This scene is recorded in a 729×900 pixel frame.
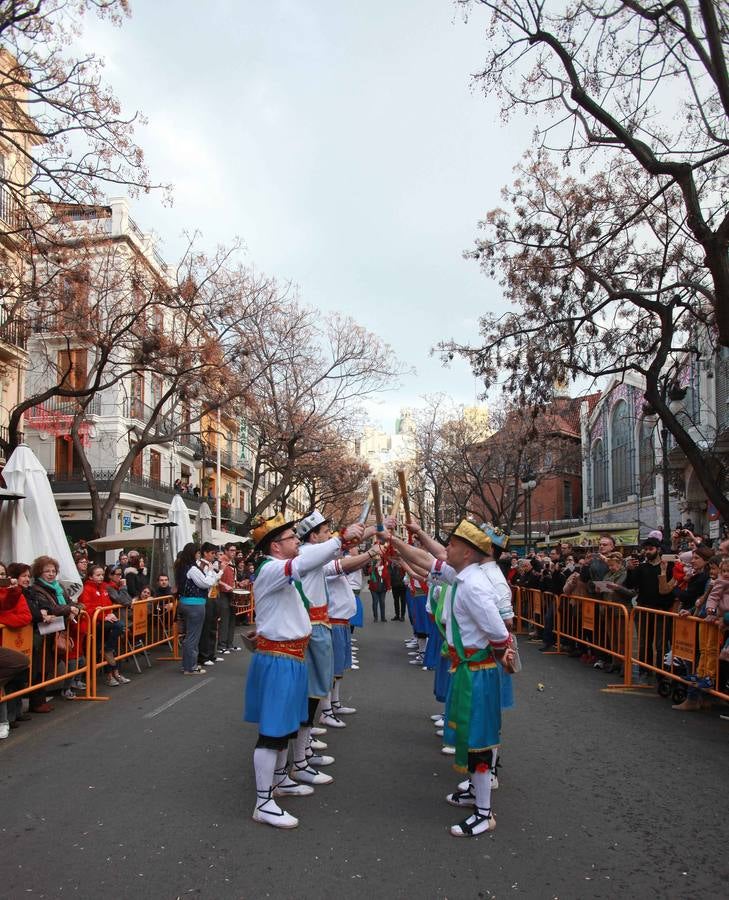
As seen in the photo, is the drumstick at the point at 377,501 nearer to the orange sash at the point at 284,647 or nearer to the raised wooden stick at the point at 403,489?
the raised wooden stick at the point at 403,489

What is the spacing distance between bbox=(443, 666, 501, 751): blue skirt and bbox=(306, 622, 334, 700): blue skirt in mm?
1674

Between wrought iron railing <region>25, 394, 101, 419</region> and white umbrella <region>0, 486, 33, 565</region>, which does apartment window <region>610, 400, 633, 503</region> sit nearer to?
wrought iron railing <region>25, 394, 101, 419</region>

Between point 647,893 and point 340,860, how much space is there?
160cm

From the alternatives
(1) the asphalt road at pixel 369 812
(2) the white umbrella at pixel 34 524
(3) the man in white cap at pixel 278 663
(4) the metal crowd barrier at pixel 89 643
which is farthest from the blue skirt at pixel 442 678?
(2) the white umbrella at pixel 34 524

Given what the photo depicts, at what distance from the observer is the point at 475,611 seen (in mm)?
4805

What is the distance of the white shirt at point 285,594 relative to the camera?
15.9 feet

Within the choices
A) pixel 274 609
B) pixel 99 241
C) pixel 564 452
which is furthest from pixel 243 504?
pixel 274 609

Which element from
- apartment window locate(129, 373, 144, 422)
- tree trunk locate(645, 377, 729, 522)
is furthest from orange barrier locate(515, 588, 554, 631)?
apartment window locate(129, 373, 144, 422)

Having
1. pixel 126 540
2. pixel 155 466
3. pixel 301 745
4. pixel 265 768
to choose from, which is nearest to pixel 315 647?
pixel 301 745

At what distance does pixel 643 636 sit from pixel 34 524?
7935mm

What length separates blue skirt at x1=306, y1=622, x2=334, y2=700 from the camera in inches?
240

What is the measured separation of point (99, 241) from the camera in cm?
1447

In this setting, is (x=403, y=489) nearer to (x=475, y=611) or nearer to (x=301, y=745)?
(x=475, y=611)

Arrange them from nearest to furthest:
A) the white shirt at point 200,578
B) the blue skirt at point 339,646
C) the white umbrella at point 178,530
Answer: the blue skirt at point 339,646 < the white shirt at point 200,578 < the white umbrella at point 178,530
